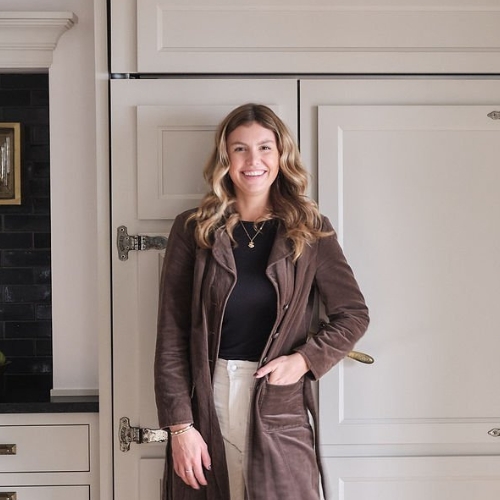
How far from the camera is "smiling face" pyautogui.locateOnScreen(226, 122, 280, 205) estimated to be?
2.12 metres

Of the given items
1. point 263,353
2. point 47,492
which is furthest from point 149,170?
point 47,492

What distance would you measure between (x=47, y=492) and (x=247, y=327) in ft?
2.95

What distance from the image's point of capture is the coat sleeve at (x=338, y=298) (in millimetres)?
2150

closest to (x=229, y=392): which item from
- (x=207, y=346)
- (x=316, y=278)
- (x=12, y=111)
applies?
(x=207, y=346)

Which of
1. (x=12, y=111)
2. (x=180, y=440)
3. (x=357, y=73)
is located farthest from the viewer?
(x=12, y=111)

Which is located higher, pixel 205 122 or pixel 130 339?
pixel 205 122

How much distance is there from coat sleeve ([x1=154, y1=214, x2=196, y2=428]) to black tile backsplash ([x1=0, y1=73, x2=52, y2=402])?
0.85 m

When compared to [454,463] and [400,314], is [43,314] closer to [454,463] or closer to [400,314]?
[400,314]

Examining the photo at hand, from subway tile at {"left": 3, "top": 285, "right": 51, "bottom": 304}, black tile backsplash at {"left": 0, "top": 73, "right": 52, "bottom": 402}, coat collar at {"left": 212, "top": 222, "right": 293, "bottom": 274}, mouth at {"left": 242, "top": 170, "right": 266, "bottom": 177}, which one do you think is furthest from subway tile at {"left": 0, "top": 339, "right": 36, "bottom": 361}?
mouth at {"left": 242, "top": 170, "right": 266, "bottom": 177}

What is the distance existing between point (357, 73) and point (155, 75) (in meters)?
0.62

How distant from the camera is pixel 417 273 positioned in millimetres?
2389

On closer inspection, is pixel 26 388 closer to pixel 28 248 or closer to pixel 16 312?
pixel 16 312

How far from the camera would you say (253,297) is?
6.83ft

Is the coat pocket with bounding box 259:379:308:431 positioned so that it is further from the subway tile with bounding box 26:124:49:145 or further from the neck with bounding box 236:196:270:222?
the subway tile with bounding box 26:124:49:145
